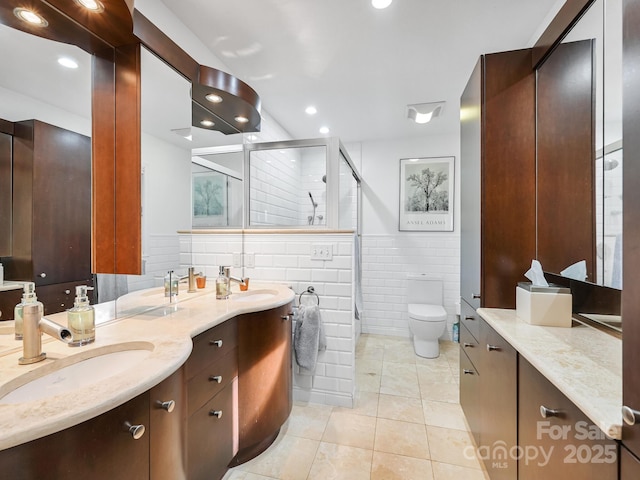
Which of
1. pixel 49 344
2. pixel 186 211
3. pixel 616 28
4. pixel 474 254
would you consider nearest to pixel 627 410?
pixel 474 254

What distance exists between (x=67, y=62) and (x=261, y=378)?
1.58 m

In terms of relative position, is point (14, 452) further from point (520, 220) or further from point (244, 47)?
point (244, 47)

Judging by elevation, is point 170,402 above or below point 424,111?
below

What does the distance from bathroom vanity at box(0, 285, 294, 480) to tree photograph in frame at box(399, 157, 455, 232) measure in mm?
2246

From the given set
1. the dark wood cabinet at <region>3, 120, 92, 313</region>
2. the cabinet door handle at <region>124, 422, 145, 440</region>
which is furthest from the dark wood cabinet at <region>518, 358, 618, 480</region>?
the dark wood cabinet at <region>3, 120, 92, 313</region>

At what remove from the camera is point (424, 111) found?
9.12 feet

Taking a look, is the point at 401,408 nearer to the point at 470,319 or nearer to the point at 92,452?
the point at 470,319

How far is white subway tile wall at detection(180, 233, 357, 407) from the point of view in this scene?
6.79ft

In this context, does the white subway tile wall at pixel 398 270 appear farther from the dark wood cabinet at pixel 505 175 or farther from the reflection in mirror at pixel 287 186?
the dark wood cabinet at pixel 505 175

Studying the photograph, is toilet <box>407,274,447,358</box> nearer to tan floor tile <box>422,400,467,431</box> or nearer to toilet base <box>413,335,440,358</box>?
toilet base <box>413,335,440,358</box>

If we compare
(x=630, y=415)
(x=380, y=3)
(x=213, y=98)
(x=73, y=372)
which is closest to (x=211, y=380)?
(x=73, y=372)

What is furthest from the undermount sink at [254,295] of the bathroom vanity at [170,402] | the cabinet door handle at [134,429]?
the cabinet door handle at [134,429]

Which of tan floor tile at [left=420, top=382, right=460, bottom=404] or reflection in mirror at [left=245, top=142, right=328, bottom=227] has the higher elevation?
reflection in mirror at [left=245, top=142, right=328, bottom=227]

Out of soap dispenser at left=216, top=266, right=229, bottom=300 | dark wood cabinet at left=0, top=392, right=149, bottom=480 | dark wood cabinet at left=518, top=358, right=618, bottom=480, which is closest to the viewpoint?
dark wood cabinet at left=0, top=392, right=149, bottom=480
